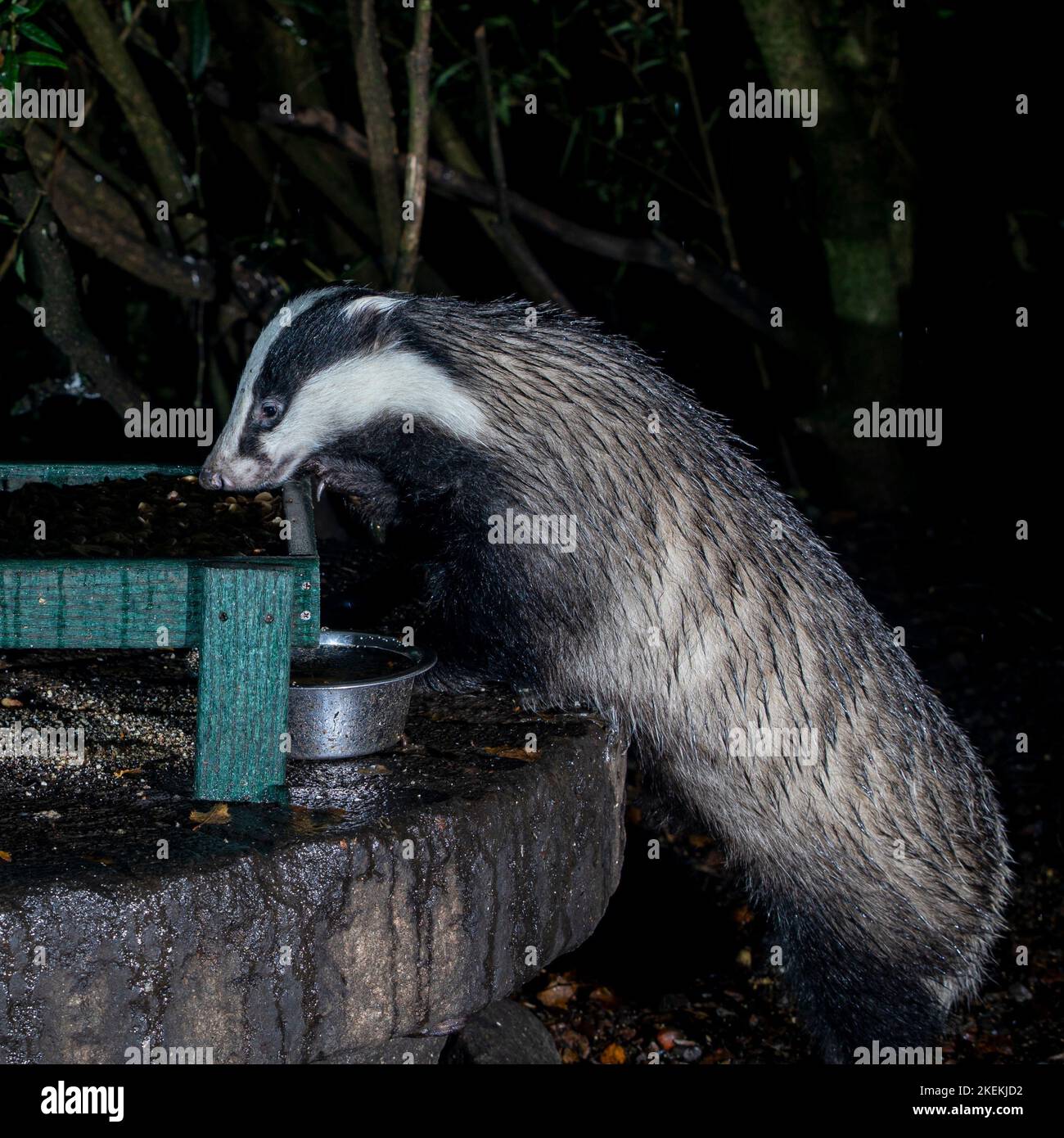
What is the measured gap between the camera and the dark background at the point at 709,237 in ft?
19.1

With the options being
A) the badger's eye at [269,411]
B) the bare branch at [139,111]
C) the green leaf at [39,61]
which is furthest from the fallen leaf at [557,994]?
the bare branch at [139,111]

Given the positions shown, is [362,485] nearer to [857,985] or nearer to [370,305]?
[370,305]

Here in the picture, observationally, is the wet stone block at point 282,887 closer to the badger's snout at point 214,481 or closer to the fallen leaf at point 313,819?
the fallen leaf at point 313,819

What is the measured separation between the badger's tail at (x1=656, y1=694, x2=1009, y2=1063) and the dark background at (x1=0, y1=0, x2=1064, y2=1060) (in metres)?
1.26

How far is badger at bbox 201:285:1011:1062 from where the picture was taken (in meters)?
3.41

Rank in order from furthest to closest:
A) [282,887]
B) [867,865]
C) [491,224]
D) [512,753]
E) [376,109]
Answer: [491,224], [376,109], [867,865], [512,753], [282,887]

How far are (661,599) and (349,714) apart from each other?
0.93 metres

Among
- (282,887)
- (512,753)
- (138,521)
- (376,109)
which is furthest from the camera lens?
(376,109)

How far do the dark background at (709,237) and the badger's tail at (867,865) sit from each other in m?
1.26

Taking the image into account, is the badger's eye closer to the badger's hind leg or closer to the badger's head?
the badger's head

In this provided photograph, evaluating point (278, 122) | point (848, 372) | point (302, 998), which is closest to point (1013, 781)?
point (848, 372)

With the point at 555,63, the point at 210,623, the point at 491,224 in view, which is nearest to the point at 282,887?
the point at 210,623

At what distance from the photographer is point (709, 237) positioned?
26.3 ft

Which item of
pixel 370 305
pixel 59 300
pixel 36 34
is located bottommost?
pixel 370 305
